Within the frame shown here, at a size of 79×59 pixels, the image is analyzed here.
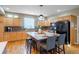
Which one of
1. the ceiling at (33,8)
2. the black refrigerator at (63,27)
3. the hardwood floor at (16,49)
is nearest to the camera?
the ceiling at (33,8)

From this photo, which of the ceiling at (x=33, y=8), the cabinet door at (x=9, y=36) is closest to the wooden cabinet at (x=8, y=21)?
the cabinet door at (x=9, y=36)

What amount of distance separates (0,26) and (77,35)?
3.25 metres

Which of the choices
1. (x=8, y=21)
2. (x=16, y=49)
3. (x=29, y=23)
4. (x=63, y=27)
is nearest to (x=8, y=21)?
(x=8, y=21)

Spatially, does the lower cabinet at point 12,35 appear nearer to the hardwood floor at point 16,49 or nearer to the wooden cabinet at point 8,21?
the hardwood floor at point 16,49

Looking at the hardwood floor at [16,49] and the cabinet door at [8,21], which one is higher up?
the cabinet door at [8,21]

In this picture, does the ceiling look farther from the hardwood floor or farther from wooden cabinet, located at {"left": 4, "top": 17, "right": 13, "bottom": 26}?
the hardwood floor

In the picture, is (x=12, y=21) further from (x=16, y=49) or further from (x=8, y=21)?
(x=16, y=49)

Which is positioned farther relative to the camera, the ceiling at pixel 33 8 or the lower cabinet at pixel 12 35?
the lower cabinet at pixel 12 35

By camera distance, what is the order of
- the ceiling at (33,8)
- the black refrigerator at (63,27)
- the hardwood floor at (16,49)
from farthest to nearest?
the black refrigerator at (63,27), the hardwood floor at (16,49), the ceiling at (33,8)

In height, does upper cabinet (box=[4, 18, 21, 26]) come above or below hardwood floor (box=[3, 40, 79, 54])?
above

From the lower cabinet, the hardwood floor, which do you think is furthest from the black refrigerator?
the lower cabinet

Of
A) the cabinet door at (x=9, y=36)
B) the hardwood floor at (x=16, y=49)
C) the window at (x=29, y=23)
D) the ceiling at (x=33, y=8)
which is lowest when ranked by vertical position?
the hardwood floor at (x=16, y=49)

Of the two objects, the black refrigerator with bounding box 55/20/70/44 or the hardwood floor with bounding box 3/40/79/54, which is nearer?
the hardwood floor with bounding box 3/40/79/54

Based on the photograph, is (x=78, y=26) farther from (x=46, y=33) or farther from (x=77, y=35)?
(x=46, y=33)
